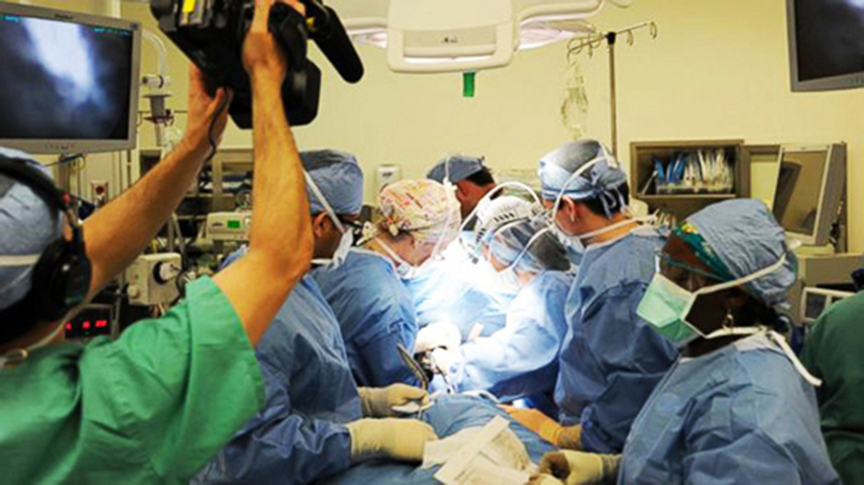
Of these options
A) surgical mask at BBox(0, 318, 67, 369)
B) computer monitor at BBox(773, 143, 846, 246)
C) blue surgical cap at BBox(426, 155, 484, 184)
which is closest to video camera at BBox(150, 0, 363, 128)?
surgical mask at BBox(0, 318, 67, 369)

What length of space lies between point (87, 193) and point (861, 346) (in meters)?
2.44

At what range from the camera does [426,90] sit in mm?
5930

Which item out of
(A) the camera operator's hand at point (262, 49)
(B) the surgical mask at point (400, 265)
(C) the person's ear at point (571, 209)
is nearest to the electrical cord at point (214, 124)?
(A) the camera operator's hand at point (262, 49)

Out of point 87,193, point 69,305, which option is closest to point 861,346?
point 69,305

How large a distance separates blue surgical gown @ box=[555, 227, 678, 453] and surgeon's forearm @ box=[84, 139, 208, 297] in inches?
48.1

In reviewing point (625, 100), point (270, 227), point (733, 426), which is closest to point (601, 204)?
point (733, 426)

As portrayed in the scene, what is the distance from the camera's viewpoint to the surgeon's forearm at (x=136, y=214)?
1.38 metres

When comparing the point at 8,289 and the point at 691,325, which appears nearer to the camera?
the point at 8,289

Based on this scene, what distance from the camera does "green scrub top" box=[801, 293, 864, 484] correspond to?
78.2 inches

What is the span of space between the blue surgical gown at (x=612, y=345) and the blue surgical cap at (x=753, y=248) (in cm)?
40

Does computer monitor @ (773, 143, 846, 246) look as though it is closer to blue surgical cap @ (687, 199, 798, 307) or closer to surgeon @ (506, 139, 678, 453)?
surgeon @ (506, 139, 678, 453)

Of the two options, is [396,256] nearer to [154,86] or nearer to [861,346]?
[154,86]

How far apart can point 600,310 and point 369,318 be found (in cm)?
69

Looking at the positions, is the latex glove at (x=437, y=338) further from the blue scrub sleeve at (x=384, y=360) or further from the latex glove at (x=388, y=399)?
the latex glove at (x=388, y=399)
